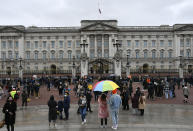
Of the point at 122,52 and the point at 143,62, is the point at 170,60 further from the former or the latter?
the point at 122,52

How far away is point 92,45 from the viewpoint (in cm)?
7550

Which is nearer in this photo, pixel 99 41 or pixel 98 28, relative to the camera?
pixel 98 28

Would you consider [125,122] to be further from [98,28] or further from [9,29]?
[9,29]

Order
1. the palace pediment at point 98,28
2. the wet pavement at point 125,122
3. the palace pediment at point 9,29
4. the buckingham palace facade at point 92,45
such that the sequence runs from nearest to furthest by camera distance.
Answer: the wet pavement at point 125,122, the palace pediment at point 98,28, the palace pediment at point 9,29, the buckingham palace facade at point 92,45

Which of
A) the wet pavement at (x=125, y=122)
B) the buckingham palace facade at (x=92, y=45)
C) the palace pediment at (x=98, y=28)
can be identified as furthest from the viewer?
the buckingham palace facade at (x=92, y=45)

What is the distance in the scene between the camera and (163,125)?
1273 centimetres

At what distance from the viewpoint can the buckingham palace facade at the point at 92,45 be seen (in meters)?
74.9

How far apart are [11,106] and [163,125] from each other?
8.39m

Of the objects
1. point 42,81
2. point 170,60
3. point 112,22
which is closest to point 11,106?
point 42,81

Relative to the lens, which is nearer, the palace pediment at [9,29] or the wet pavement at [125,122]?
the wet pavement at [125,122]

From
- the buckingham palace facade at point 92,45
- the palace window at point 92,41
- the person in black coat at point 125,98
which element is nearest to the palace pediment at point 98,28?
the buckingham palace facade at point 92,45

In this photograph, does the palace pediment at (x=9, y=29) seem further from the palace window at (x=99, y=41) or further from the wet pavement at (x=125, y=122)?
the wet pavement at (x=125, y=122)

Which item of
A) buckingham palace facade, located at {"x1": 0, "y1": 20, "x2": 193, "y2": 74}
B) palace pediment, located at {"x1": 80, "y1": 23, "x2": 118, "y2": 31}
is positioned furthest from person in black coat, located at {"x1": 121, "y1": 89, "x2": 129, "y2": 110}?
palace pediment, located at {"x1": 80, "y1": 23, "x2": 118, "y2": 31}

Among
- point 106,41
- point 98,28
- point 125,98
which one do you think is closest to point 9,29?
point 98,28
